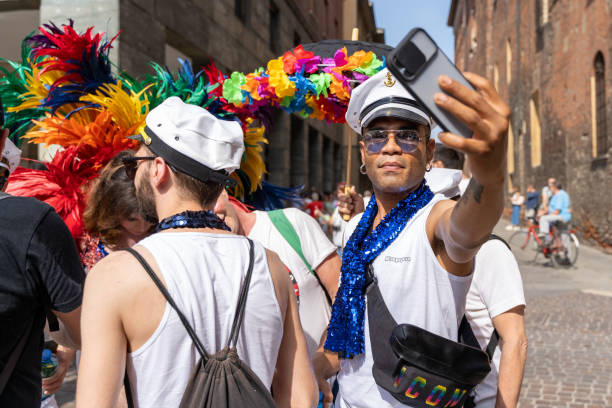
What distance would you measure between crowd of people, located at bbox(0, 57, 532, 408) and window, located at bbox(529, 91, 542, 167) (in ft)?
79.3

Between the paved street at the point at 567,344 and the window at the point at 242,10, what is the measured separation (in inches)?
343

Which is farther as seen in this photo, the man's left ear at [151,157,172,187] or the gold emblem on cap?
the gold emblem on cap

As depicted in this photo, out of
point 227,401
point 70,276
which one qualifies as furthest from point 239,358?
point 70,276

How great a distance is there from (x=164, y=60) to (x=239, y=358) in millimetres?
8318

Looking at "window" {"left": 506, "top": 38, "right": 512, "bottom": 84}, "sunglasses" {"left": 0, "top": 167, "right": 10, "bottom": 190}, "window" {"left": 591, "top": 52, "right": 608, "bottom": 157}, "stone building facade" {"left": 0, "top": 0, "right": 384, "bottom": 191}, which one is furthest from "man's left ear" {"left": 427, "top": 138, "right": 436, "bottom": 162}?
"window" {"left": 506, "top": 38, "right": 512, "bottom": 84}

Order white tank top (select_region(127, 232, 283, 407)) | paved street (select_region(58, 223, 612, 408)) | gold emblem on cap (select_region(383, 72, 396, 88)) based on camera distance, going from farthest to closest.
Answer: paved street (select_region(58, 223, 612, 408))
gold emblem on cap (select_region(383, 72, 396, 88))
white tank top (select_region(127, 232, 283, 407))

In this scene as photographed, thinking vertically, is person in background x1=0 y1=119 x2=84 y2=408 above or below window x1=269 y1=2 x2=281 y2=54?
below

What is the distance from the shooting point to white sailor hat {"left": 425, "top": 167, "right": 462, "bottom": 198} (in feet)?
7.93

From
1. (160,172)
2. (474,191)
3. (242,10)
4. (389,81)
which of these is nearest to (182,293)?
(160,172)

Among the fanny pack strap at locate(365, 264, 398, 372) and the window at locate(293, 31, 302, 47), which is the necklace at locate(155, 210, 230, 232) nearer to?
the fanny pack strap at locate(365, 264, 398, 372)

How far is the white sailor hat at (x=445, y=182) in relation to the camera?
95.2 inches

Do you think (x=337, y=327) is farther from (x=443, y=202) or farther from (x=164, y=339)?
(x=164, y=339)

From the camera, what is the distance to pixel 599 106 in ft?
52.0

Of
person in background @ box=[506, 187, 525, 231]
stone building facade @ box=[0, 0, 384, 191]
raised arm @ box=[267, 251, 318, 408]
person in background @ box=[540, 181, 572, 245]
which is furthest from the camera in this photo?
person in background @ box=[506, 187, 525, 231]
